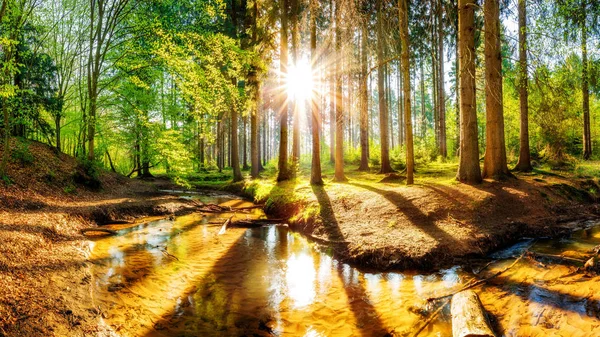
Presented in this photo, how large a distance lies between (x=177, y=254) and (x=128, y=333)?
3.28 meters

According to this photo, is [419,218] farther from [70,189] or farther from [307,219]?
[70,189]

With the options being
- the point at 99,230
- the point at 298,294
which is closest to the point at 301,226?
the point at 298,294

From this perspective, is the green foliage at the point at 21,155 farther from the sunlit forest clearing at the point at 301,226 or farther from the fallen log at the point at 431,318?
the fallen log at the point at 431,318

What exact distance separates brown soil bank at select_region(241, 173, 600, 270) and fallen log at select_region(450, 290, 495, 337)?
1.70 metres

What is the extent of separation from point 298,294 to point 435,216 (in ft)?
15.1

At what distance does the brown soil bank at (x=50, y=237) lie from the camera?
3.34m

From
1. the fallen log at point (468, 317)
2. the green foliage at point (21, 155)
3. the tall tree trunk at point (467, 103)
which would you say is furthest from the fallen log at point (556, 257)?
the green foliage at point (21, 155)

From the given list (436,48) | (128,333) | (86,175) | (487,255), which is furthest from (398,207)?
(436,48)

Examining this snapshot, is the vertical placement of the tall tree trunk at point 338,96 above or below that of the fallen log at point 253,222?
above

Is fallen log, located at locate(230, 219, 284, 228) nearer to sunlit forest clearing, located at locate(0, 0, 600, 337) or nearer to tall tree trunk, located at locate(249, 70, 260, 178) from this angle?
sunlit forest clearing, located at locate(0, 0, 600, 337)

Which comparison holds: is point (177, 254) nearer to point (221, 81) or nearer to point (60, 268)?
point (60, 268)

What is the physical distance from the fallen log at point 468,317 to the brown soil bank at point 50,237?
429 centimetres

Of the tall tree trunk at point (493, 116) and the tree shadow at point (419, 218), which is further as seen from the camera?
the tall tree trunk at point (493, 116)

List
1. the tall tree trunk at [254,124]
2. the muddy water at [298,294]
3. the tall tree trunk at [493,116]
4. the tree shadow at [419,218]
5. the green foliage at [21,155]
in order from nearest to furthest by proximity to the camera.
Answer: the muddy water at [298,294]
the tree shadow at [419,218]
the green foliage at [21,155]
the tall tree trunk at [493,116]
the tall tree trunk at [254,124]
